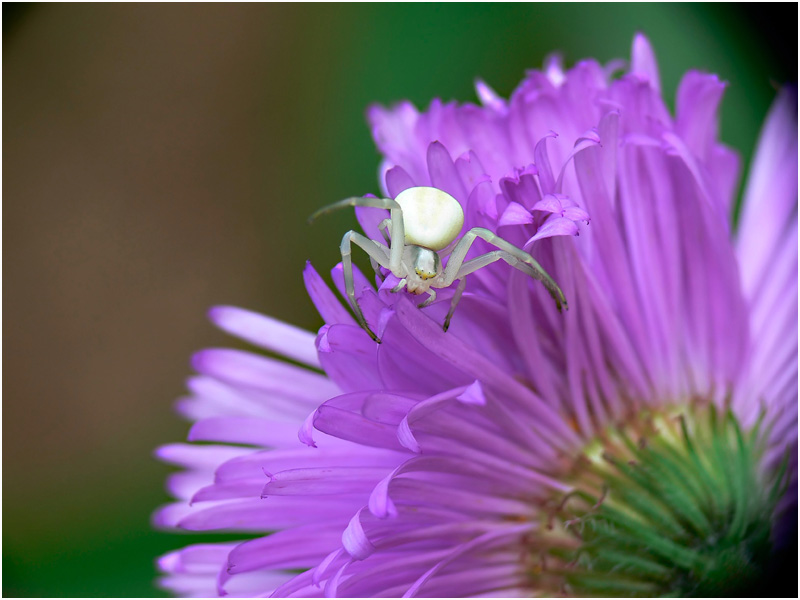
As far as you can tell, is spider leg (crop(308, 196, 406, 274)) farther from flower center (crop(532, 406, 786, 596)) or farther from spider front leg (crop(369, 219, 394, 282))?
flower center (crop(532, 406, 786, 596))

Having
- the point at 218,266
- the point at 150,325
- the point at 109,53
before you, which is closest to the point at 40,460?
the point at 150,325

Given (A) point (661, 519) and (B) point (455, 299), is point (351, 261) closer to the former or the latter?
(B) point (455, 299)

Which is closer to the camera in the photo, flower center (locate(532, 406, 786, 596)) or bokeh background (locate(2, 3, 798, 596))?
flower center (locate(532, 406, 786, 596))

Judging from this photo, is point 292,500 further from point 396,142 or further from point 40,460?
point 40,460

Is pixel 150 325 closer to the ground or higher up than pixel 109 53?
closer to the ground

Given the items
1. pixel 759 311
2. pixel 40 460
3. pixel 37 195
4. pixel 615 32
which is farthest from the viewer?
pixel 37 195

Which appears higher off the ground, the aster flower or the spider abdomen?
the spider abdomen

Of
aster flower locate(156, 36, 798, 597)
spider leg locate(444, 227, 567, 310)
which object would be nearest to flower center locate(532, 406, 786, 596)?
aster flower locate(156, 36, 798, 597)
